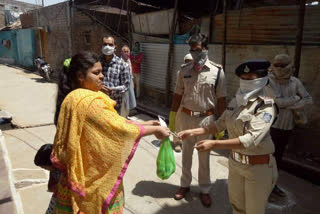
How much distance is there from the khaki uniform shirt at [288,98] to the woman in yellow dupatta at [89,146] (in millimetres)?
2042

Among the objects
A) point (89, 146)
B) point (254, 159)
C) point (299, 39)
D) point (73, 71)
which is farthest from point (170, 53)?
point (89, 146)

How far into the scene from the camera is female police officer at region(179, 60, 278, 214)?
1.95 m

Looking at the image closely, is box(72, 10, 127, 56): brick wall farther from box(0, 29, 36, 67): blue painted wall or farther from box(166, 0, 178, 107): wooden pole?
box(0, 29, 36, 67): blue painted wall

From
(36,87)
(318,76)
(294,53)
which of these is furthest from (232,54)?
(36,87)

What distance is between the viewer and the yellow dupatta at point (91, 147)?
1566 mm

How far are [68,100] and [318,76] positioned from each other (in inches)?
165

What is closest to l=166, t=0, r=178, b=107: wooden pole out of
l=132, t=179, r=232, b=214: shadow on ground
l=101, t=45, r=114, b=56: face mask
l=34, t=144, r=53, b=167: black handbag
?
l=101, t=45, r=114, b=56: face mask

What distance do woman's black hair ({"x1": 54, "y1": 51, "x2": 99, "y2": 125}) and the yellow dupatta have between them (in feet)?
0.46

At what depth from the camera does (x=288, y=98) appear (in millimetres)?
3010

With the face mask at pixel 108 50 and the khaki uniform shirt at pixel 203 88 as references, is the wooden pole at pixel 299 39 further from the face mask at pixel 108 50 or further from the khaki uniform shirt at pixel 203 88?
the face mask at pixel 108 50

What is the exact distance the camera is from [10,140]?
5.09 metres

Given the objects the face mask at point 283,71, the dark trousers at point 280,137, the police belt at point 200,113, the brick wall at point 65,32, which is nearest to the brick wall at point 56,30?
the brick wall at point 65,32

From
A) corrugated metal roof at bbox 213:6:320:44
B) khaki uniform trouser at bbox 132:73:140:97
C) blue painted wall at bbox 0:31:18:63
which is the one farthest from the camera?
blue painted wall at bbox 0:31:18:63

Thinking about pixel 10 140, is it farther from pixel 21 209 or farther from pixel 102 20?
pixel 102 20
